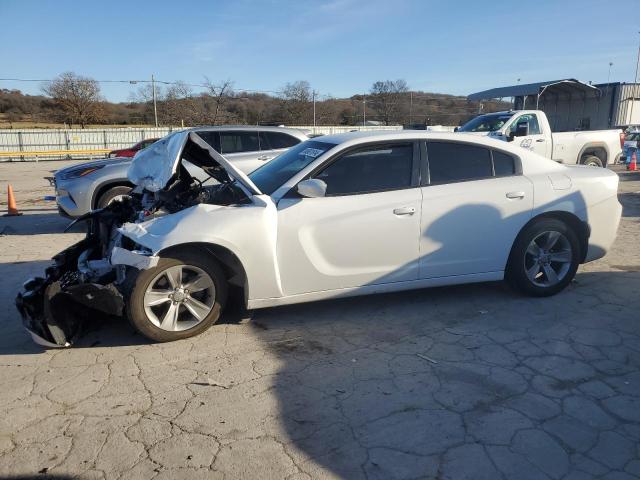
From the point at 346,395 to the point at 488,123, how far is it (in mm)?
11489

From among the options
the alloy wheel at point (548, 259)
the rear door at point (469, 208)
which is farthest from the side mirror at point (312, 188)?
the alloy wheel at point (548, 259)

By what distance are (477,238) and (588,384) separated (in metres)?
1.61

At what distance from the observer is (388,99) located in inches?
2173

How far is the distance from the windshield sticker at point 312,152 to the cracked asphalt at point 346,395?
1422mm

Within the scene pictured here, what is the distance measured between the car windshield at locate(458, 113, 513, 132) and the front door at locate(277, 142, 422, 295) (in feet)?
30.1

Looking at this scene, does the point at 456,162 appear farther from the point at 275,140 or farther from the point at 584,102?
the point at 584,102

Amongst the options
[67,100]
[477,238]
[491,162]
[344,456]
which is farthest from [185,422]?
[67,100]

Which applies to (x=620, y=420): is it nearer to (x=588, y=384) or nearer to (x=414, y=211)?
(x=588, y=384)

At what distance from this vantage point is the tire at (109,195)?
26.1 feet

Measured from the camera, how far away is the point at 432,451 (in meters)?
2.63

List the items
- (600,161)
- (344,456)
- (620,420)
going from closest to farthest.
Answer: (344,456) < (620,420) < (600,161)

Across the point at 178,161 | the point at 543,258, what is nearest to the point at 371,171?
the point at 178,161

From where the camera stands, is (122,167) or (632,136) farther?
(632,136)

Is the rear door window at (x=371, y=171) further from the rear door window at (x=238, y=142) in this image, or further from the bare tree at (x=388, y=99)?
the bare tree at (x=388, y=99)
